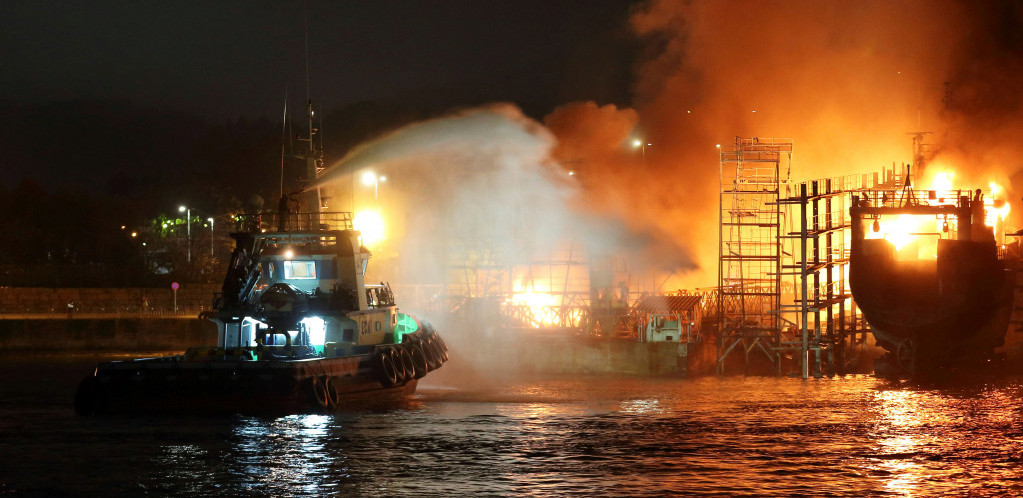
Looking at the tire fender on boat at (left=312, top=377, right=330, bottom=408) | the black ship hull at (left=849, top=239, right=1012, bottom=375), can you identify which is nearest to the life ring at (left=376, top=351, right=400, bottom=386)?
the tire fender on boat at (left=312, top=377, right=330, bottom=408)

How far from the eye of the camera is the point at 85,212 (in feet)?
333

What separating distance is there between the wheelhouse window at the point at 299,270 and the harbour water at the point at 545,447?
469cm

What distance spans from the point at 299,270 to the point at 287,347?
3.99m

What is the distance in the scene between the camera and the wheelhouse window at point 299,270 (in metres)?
34.3

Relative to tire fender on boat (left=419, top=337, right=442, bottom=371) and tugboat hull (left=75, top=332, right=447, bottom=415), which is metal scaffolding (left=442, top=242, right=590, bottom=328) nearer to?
tire fender on boat (left=419, top=337, right=442, bottom=371)

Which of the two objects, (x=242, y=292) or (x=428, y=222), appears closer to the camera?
(x=242, y=292)

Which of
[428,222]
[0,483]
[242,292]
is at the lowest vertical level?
[0,483]

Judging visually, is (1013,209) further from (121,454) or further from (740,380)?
(121,454)

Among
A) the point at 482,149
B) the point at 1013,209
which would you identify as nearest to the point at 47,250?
the point at 482,149

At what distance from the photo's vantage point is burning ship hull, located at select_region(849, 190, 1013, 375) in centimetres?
4731

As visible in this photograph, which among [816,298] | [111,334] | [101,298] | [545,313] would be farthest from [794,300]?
[101,298]

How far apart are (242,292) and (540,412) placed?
9.44 m

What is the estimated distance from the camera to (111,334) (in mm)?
59219

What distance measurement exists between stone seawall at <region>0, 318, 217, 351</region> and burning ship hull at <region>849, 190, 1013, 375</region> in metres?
31.9
